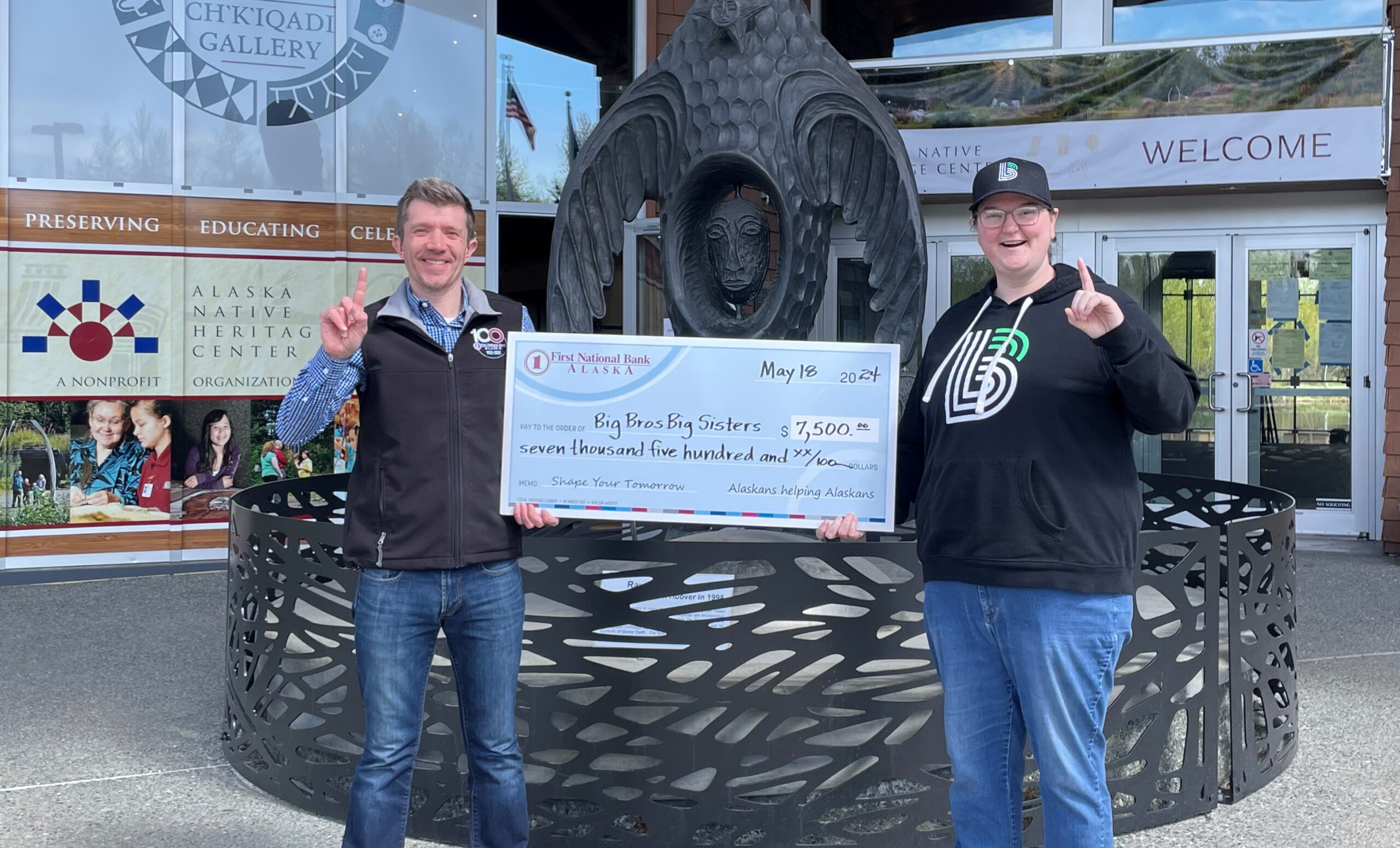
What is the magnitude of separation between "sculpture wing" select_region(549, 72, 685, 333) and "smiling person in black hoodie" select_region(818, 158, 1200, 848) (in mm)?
2784

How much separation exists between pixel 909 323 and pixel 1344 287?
20.4ft

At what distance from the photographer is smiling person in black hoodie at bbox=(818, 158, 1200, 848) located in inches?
102

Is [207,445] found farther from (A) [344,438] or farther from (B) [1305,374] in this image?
(B) [1305,374]

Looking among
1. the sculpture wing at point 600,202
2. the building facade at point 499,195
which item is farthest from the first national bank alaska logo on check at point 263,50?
the sculpture wing at point 600,202

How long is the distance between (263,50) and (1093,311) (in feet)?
26.8

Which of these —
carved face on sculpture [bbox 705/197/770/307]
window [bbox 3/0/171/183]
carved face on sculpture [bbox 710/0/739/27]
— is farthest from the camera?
window [bbox 3/0/171/183]

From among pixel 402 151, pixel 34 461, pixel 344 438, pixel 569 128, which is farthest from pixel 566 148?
pixel 34 461

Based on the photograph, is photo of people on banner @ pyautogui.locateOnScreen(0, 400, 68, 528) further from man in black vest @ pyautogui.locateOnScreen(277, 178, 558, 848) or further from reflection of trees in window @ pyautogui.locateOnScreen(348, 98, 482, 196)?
man in black vest @ pyautogui.locateOnScreen(277, 178, 558, 848)

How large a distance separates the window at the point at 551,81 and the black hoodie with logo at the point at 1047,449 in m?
7.71

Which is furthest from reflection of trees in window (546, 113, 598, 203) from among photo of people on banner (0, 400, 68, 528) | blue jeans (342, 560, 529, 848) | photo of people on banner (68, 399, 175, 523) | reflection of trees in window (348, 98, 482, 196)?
blue jeans (342, 560, 529, 848)

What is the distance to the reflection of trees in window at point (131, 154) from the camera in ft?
28.9

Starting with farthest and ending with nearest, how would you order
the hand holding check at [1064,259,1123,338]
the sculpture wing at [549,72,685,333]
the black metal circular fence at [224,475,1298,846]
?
the sculpture wing at [549,72,685,333] < the black metal circular fence at [224,475,1298,846] < the hand holding check at [1064,259,1123,338]

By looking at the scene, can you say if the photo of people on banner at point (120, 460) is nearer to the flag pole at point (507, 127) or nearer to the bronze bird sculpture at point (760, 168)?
the flag pole at point (507, 127)

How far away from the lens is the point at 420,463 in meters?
2.90
